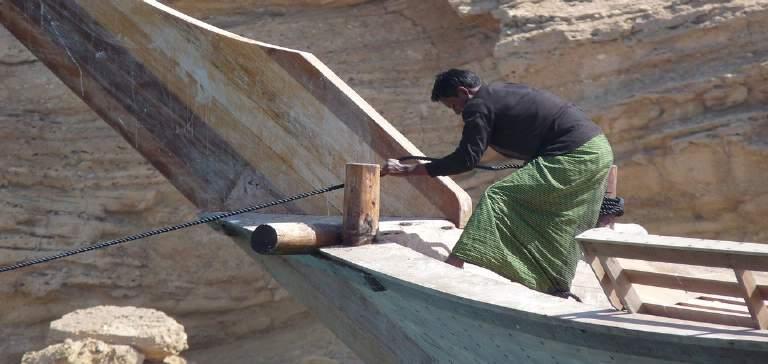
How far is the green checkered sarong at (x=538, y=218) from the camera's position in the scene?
178 inches

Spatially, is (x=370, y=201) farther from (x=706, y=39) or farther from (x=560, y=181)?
(x=706, y=39)

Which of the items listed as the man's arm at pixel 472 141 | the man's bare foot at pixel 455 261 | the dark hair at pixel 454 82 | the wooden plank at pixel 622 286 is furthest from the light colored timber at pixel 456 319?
the dark hair at pixel 454 82

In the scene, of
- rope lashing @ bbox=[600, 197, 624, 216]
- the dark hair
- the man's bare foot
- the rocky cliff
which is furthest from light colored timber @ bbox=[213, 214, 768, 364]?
the rocky cliff

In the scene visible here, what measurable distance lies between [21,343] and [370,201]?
507cm

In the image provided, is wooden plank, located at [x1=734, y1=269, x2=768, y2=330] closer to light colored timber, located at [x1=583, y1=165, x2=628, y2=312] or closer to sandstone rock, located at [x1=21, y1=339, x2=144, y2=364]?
light colored timber, located at [x1=583, y1=165, x2=628, y2=312]

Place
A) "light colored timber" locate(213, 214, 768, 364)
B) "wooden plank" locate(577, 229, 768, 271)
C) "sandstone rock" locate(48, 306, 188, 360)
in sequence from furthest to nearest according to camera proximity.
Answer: "sandstone rock" locate(48, 306, 188, 360) → "light colored timber" locate(213, 214, 768, 364) → "wooden plank" locate(577, 229, 768, 271)

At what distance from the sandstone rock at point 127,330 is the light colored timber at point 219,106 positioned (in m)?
1.64

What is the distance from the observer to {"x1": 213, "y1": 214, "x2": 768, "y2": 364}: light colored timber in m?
3.10

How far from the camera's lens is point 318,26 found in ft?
29.8

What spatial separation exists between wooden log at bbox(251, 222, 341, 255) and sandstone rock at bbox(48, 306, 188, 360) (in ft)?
9.90

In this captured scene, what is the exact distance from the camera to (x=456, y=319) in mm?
3943

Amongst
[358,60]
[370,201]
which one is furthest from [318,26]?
[370,201]

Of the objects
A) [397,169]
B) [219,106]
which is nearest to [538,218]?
[397,169]

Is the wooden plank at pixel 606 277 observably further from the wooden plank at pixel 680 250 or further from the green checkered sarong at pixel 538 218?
the green checkered sarong at pixel 538 218
